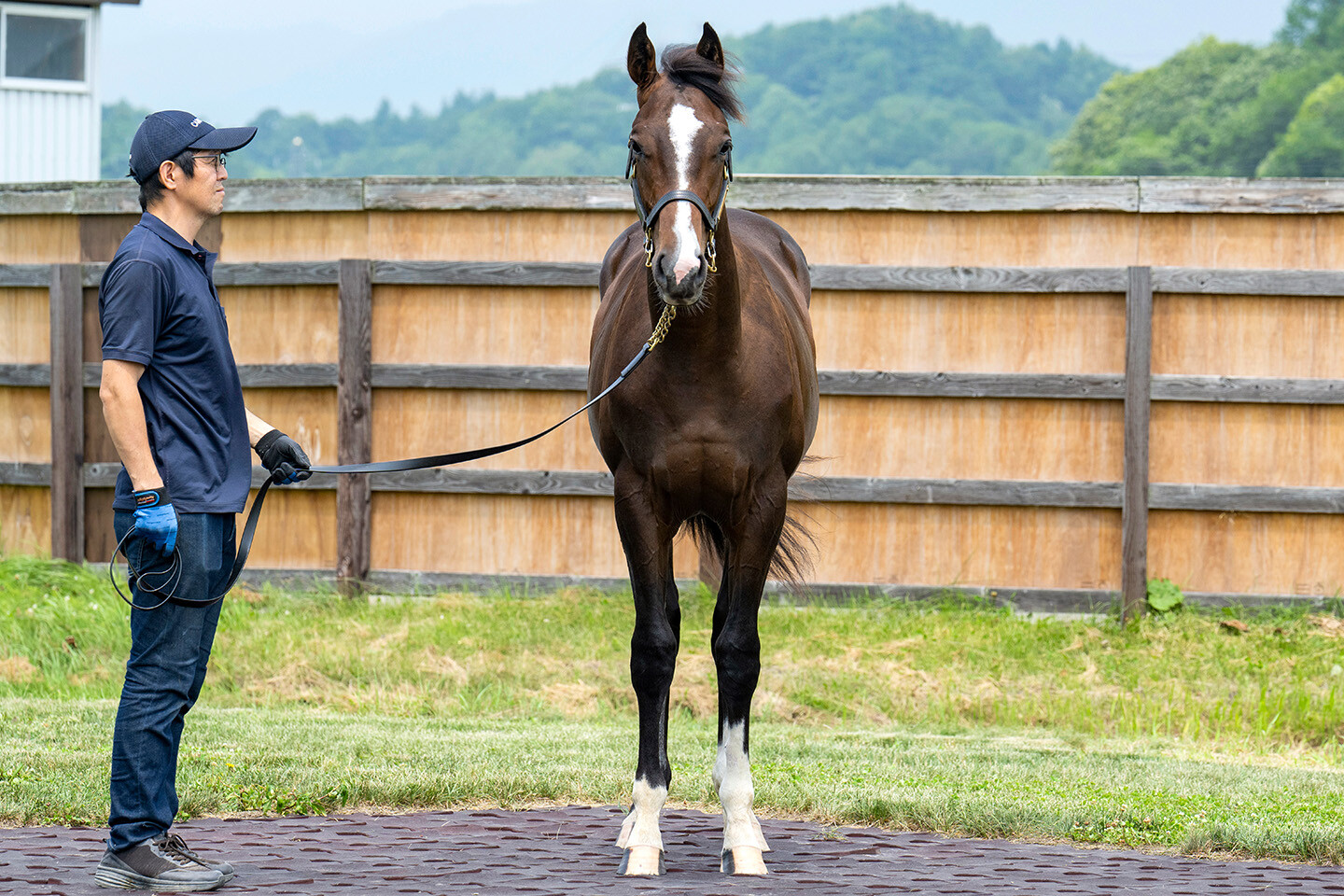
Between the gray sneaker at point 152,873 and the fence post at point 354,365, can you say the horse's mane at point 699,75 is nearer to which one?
the gray sneaker at point 152,873

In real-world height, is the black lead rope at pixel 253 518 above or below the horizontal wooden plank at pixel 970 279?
below

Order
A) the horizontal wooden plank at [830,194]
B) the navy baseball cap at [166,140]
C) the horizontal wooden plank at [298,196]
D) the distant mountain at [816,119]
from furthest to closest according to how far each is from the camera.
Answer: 1. the distant mountain at [816,119]
2. the horizontal wooden plank at [298,196]
3. the horizontal wooden plank at [830,194]
4. the navy baseball cap at [166,140]

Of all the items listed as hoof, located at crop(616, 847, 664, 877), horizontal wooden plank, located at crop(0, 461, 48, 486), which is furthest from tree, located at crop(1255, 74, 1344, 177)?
hoof, located at crop(616, 847, 664, 877)

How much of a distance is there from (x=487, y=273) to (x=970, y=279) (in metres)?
3.09

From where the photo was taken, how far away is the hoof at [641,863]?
4.13 m

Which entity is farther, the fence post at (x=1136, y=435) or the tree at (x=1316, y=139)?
the tree at (x=1316, y=139)

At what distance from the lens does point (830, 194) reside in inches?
342

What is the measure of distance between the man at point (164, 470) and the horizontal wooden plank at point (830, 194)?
4.89 m

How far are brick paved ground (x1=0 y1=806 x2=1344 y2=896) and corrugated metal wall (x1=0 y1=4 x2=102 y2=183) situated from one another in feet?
48.6

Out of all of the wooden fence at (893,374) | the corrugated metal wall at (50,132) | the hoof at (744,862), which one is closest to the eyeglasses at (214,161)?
the hoof at (744,862)

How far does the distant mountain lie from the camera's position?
95188mm

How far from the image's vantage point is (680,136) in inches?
154

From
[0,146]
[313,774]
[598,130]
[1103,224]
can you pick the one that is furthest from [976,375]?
[598,130]

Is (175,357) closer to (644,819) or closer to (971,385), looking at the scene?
(644,819)
